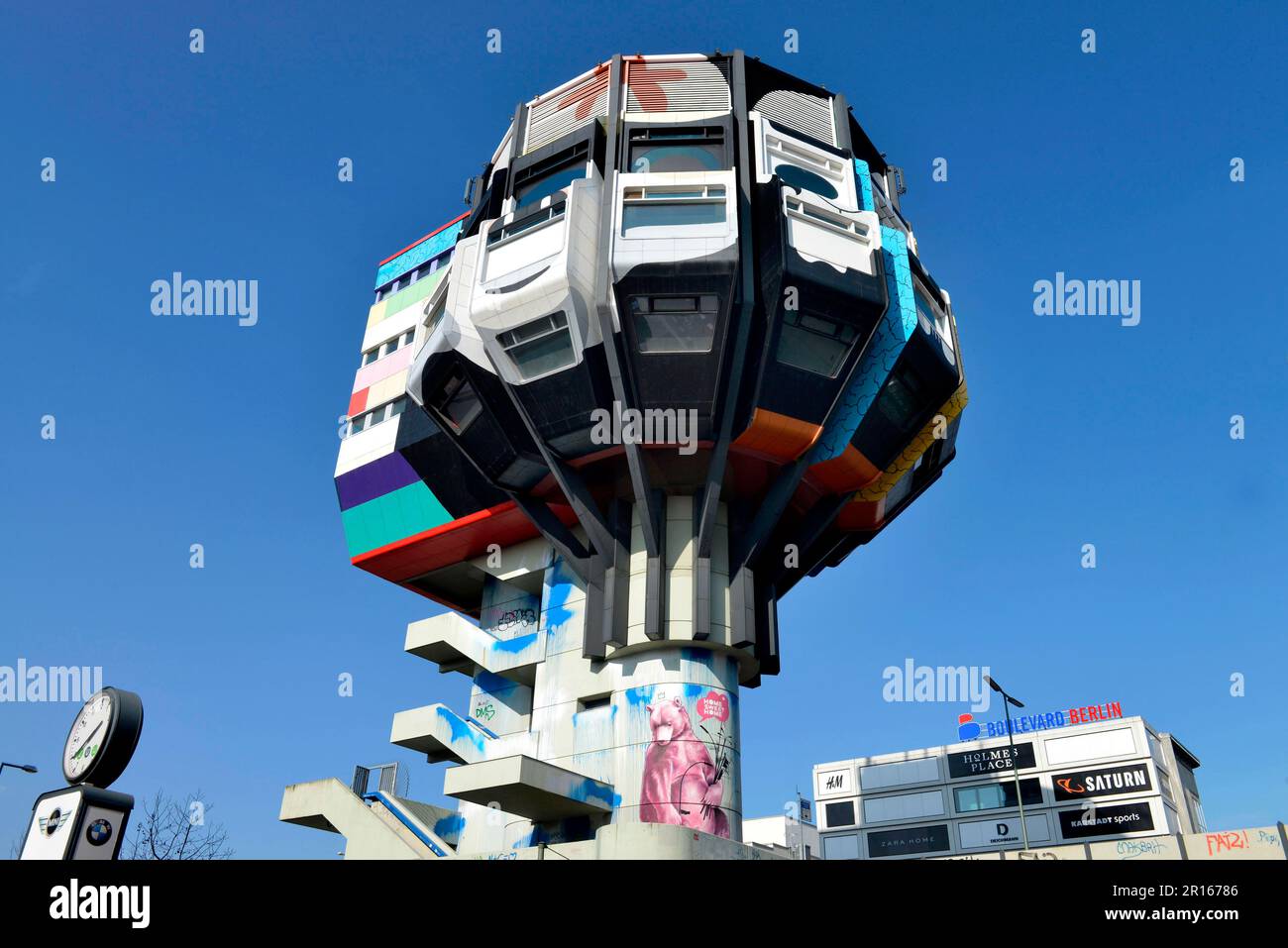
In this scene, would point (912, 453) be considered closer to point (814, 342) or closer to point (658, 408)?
point (814, 342)

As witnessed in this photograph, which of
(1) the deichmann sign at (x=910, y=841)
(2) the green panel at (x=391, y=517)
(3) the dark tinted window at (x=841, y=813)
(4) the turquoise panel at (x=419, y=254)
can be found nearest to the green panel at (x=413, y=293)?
(4) the turquoise panel at (x=419, y=254)

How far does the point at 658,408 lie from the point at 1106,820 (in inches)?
2888

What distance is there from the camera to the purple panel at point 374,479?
159 feet

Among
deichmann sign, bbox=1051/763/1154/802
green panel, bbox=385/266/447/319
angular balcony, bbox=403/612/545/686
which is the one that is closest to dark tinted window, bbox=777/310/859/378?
angular balcony, bbox=403/612/545/686

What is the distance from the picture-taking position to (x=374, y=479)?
49500 mm

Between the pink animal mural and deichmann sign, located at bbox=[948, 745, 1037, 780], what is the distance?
68.2 m

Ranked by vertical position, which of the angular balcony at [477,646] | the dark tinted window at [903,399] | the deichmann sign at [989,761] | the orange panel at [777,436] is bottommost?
the deichmann sign at [989,761]

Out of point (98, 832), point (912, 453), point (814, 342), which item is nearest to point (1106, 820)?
point (912, 453)

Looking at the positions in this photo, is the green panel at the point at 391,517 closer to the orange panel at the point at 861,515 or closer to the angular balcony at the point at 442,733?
the angular balcony at the point at 442,733

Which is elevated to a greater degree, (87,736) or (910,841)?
(87,736)

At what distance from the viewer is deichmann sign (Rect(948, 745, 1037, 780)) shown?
306 ft

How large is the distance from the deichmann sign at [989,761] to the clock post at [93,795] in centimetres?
8857
